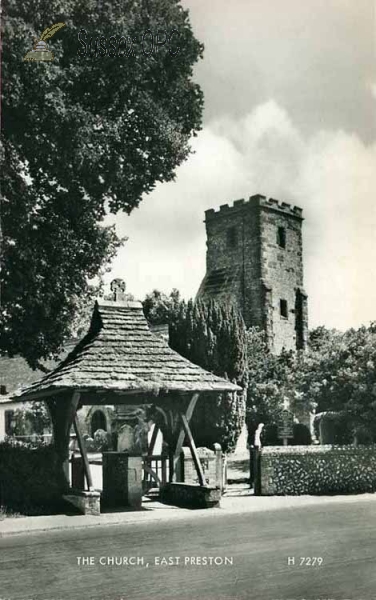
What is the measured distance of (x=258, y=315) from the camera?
44.9m

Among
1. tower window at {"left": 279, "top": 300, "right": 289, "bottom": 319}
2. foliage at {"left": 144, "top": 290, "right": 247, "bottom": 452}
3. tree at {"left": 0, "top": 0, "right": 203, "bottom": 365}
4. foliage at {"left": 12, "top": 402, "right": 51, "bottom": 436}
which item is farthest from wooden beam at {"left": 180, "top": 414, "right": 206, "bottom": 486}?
tower window at {"left": 279, "top": 300, "right": 289, "bottom": 319}

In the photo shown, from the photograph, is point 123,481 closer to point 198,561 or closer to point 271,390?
point 198,561

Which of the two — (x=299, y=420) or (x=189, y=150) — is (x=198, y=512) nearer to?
(x=189, y=150)

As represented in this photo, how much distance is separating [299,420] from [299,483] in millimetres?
19248

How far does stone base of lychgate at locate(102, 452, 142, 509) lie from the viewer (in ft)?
47.8

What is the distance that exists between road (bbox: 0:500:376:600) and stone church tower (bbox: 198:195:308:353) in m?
32.5

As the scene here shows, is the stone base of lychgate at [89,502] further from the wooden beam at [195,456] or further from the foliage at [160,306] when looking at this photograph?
the foliage at [160,306]

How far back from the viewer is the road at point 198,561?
25.4 ft

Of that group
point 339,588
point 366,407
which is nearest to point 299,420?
point 366,407

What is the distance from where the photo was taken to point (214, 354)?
90.9 ft

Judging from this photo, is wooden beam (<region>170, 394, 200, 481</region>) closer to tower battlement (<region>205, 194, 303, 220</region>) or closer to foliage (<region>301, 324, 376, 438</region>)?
foliage (<region>301, 324, 376, 438</region>)

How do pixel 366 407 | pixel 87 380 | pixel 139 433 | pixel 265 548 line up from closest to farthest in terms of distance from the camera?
pixel 265 548 < pixel 87 380 < pixel 366 407 < pixel 139 433

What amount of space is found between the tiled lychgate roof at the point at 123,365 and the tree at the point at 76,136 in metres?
2.75

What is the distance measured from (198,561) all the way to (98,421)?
99.4 feet
